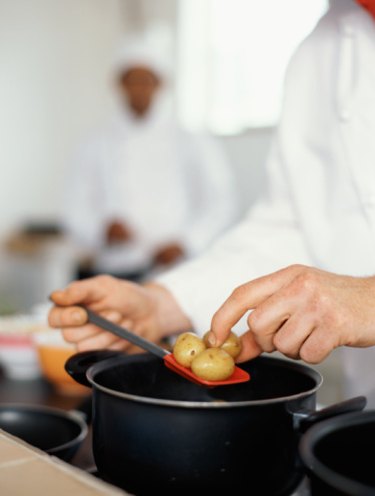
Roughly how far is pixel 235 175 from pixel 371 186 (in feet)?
11.7

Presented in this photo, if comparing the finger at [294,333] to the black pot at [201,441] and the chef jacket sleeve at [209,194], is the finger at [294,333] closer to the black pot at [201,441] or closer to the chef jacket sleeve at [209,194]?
the black pot at [201,441]

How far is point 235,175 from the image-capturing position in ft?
15.6

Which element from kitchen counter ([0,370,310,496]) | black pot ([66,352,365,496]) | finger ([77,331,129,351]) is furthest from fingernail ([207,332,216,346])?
kitchen counter ([0,370,310,496])

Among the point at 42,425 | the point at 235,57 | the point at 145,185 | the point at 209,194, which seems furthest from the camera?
the point at 235,57

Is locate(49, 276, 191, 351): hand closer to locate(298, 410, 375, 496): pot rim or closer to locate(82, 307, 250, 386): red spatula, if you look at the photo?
locate(82, 307, 250, 386): red spatula

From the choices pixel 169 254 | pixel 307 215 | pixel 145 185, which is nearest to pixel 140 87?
pixel 145 185

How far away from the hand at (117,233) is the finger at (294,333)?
3.06 m

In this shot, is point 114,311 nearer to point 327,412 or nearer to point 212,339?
point 212,339

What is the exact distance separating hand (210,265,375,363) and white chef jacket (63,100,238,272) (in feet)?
9.99

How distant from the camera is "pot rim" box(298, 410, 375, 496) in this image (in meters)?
0.51

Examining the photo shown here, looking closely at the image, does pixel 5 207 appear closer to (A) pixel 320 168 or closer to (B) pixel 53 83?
(B) pixel 53 83

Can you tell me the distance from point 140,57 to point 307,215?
298cm

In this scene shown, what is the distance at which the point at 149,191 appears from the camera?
414 cm

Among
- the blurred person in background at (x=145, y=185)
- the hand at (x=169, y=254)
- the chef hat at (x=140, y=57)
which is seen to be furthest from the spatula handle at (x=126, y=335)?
the chef hat at (x=140, y=57)
